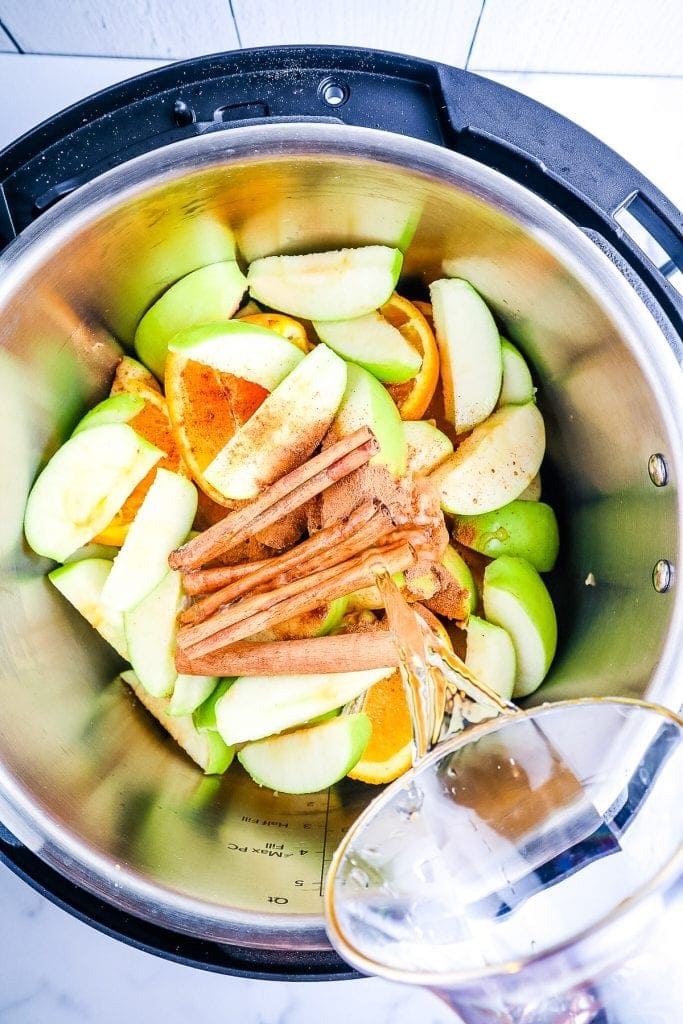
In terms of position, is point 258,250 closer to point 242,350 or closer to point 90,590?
point 242,350

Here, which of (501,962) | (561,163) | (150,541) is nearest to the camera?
(501,962)

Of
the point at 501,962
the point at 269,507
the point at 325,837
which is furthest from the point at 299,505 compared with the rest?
the point at 501,962

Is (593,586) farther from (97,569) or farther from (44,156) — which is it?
(44,156)

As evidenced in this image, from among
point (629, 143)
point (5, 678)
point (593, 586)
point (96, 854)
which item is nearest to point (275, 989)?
point (96, 854)

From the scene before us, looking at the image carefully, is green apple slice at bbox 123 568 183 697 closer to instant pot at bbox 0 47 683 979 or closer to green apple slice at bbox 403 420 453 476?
instant pot at bbox 0 47 683 979

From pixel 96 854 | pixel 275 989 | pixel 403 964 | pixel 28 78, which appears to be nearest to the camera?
pixel 403 964

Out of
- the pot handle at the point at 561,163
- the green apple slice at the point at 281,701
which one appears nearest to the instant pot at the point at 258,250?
the pot handle at the point at 561,163

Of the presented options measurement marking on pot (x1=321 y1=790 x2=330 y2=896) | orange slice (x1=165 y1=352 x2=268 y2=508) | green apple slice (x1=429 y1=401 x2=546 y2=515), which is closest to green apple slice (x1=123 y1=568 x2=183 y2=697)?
orange slice (x1=165 y1=352 x2=268 y2=508)
